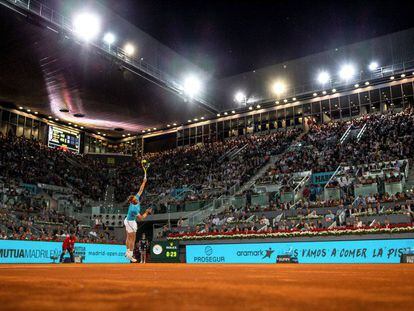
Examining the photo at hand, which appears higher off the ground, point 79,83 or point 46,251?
point 79,83

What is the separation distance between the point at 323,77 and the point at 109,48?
19.8 m

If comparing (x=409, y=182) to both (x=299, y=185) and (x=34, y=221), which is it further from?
(x=34, y=221)

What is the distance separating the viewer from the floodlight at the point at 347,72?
3752 cm

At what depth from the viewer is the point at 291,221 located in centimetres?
2181

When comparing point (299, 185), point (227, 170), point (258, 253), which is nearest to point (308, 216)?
point (258, 253)

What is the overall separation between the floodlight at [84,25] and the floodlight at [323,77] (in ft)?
68.0

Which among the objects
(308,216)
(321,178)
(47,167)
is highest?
(47,167)

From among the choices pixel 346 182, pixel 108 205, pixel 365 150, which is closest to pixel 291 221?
pixel 346 182

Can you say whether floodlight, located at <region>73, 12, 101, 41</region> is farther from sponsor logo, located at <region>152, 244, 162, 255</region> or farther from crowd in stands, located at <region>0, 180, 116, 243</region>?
sponsor logo, located at <region>152, 244, 162, 255</region>

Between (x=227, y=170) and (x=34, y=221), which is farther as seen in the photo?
(x=227, y=170)

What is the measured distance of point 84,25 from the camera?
2886cm

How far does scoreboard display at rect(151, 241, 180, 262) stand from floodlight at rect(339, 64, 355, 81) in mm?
22930

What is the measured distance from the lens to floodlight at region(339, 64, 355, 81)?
37516 mm

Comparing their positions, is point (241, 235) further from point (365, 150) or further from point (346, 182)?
point (365, 150)
